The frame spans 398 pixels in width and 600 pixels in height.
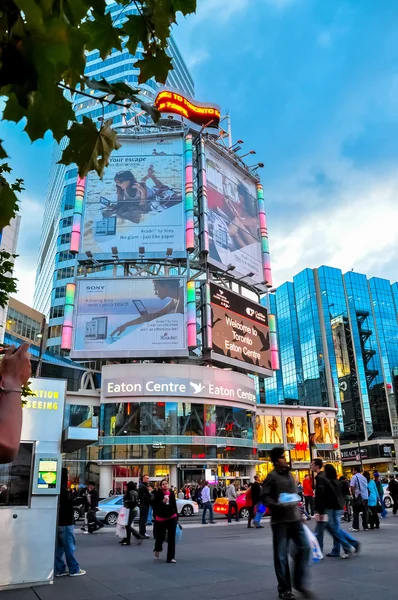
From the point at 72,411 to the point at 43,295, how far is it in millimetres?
48606

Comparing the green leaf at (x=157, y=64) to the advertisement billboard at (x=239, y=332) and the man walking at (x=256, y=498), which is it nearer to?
the man walking at (x=256, y=498)

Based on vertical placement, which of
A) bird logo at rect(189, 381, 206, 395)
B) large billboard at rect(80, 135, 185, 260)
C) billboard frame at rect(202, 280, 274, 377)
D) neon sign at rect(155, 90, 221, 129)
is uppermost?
neon sign at rect(155, 90, 221, 129)

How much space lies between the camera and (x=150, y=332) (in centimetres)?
3869

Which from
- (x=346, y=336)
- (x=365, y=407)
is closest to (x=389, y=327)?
(x=346, y=336)

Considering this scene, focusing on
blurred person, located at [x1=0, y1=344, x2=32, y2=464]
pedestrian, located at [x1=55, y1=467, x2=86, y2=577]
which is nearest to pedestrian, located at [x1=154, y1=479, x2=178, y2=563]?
pedestrian, located at [x1=55, y1=467, x2=86, y2=577]

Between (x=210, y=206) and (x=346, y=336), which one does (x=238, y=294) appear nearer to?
(x=210, y=206)

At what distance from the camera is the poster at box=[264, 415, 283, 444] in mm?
51188

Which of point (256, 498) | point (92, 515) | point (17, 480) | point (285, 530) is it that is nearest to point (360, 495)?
point (256, 498)

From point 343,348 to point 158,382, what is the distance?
6888 cm

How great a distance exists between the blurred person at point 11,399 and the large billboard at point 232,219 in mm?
39924

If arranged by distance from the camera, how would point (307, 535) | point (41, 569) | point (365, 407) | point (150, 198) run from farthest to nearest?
point (365, 407) → point (150, 198) → point (41, 569) → point (307, 535)

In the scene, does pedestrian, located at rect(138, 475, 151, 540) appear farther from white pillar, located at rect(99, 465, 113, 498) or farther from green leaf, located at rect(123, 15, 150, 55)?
white pillar, located at rect(99, 465, 113, 498)

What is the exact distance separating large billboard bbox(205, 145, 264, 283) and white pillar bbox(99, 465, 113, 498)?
18.9 metres

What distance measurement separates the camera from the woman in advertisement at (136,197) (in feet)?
140
